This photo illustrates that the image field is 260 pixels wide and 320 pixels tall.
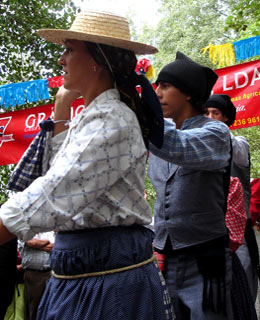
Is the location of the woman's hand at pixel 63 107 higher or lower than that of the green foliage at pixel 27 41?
lower

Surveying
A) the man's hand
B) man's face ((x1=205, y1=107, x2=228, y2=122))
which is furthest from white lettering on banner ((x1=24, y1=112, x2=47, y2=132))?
man's face ((x1=205, y1=107, x2=228, y2=122))

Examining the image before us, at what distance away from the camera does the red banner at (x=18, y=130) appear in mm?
5918

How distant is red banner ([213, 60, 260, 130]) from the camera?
4.81 metres

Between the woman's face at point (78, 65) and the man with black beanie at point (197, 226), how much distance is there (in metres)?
0.55

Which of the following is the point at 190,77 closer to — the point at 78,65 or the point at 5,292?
the point at 78,65

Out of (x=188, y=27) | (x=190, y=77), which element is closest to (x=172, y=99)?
(x=190, y=77)

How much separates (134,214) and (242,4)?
804 cm

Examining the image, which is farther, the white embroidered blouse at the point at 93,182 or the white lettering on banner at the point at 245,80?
the white lettering on banner at the point at 245,80

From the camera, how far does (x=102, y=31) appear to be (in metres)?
1.67

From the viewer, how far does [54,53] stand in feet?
21.7

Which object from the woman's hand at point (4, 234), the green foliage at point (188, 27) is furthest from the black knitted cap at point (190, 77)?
the green foliage at point (188, 27)

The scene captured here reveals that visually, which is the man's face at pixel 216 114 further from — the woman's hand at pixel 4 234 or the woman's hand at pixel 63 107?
the woman's hand at pixel 4 234

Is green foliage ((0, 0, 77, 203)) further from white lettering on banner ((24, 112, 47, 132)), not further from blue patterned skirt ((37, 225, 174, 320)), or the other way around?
blue patterned skirt ((37, 225, 174, 320))

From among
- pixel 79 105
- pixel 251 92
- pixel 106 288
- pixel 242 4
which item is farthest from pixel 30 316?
pixel 242 4
